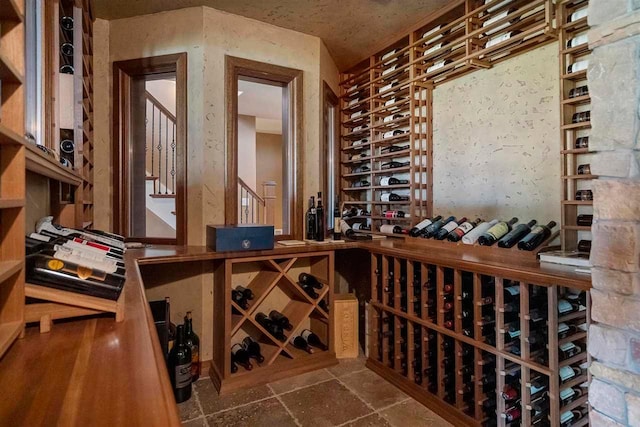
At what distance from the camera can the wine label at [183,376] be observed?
205cm

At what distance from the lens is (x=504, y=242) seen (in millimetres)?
1776

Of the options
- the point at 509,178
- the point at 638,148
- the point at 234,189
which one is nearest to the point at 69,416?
the point at 638,148

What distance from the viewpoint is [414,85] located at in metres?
2.57

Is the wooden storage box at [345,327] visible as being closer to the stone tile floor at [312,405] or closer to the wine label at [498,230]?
the stone tile floor at [312,405]

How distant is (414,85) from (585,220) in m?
1.43

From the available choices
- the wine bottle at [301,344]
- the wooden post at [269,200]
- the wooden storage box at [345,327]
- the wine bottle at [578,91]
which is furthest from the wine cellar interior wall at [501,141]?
the wooden post at [269,200]

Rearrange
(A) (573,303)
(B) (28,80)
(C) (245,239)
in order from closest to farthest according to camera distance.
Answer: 1. (B) (28,80)
2. (A) (573,303)
3. (C) (245,239)

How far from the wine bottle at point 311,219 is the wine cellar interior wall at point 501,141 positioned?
36.1 inches

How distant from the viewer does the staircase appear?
3.67 metres

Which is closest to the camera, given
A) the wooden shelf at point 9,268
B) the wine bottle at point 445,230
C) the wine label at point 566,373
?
the wooden shelf at point 9,268

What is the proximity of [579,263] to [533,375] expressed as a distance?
550mm

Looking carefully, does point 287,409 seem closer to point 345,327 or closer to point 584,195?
point 345,327

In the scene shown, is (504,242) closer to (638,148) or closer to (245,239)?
(638,148)

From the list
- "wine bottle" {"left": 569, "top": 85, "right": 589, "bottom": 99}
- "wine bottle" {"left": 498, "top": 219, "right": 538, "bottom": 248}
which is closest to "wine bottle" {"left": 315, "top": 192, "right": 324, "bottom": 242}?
"wine bottle" {"left": 498, "top": 219, "right": 538, "bottom": 248}
